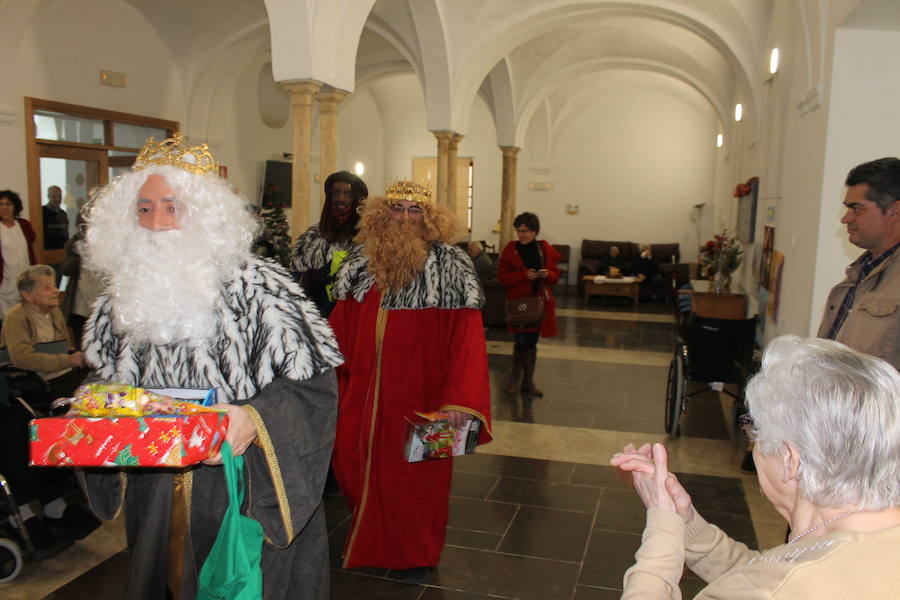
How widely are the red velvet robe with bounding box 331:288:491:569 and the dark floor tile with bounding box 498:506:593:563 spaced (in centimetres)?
62

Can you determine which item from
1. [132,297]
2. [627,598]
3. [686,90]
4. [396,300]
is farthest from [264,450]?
[686,90]

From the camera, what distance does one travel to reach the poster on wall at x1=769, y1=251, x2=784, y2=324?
5.89 meters

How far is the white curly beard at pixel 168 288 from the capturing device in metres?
1.82

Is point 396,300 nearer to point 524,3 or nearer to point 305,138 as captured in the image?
point 305,138

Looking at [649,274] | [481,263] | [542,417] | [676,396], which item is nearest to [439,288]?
[676,396]

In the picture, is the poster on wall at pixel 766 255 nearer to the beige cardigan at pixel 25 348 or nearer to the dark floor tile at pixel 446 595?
the dark floor tile at pixel 446 595

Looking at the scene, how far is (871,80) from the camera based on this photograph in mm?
4113

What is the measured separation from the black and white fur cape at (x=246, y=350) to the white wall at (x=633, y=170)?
664 inches

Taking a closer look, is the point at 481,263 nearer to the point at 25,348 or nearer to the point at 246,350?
the point at 25,348

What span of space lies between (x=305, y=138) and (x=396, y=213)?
3.55 meters

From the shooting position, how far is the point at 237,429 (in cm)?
169

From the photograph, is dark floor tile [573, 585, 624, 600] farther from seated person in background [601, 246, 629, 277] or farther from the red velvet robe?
seated person in background [601, 246, 629, 277]

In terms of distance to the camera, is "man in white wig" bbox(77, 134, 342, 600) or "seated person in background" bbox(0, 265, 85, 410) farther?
"seated person in background" bbox(0, 265, 85, 410)

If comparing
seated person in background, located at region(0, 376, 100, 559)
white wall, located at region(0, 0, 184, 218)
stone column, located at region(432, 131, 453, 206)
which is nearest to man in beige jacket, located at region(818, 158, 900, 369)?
seated person in background, located at region(0, 376, 100, 559)
